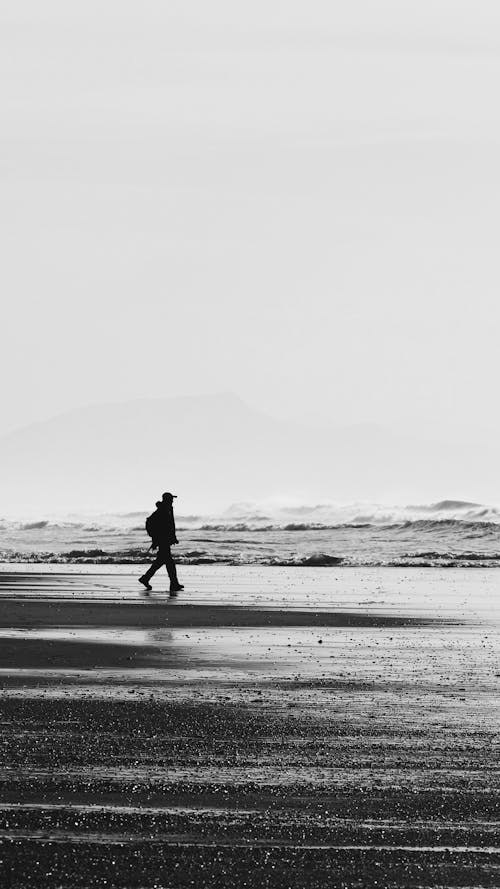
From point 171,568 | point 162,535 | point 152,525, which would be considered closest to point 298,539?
point 152,525

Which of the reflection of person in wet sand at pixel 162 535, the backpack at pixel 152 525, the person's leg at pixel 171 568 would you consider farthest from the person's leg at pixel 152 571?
the backpack at pixel 152 525

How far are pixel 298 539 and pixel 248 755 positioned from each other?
1597 inches

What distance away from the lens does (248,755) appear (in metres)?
6.91

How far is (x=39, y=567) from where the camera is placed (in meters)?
30.0

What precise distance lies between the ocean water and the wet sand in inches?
762

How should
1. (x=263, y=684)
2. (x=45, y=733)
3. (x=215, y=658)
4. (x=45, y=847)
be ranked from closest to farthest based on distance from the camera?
(x=45, y=847) → (x=45, y=733) → (x=263, y=684) → (x=215, y=658)

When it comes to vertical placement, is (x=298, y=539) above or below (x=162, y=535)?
above

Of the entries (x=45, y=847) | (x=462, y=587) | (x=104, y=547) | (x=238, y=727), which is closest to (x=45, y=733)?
(x=238, y=727)

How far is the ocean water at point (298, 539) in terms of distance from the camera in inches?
1336

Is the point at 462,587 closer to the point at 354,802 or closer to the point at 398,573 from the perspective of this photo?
the point at 398,573

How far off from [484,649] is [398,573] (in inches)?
643

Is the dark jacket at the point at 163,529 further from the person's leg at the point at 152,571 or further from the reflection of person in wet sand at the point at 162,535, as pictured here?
the person's leg at the point at 152,571

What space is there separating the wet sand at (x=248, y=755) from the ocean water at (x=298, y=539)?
1934 centimetres

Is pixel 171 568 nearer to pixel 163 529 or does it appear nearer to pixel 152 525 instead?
pixel 163 529
